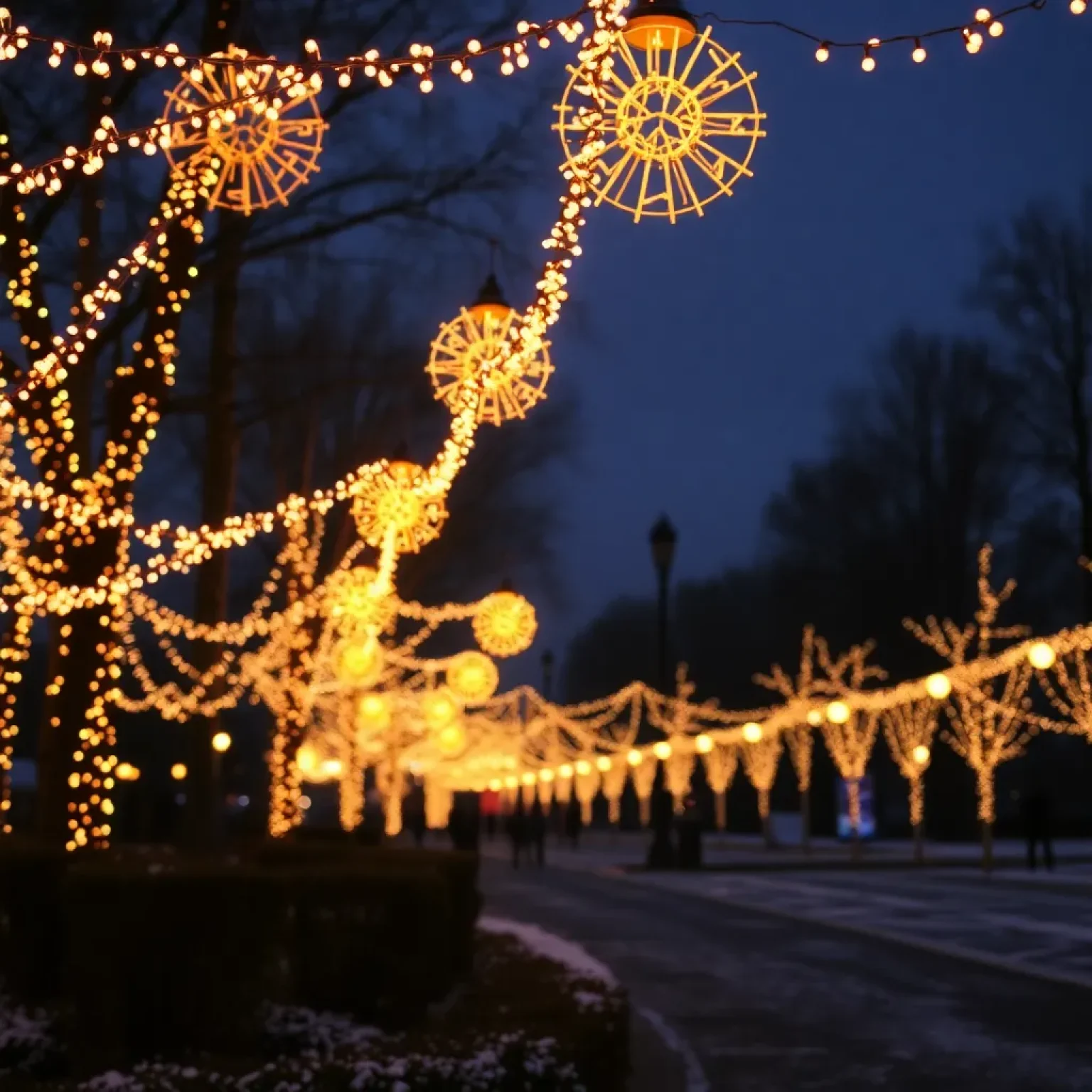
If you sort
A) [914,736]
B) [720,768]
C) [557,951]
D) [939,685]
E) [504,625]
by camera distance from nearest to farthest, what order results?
1. [557,951]
2. [504,625]
3. [939,685]
4. [914,736]
5. [720,768]

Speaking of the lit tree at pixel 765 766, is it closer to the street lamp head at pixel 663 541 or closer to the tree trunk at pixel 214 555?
the street lamp head at pixel 663 541

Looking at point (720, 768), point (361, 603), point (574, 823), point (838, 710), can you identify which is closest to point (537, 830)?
point (838, 710)

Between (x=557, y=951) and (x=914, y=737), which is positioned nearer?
(x=557, y=951)

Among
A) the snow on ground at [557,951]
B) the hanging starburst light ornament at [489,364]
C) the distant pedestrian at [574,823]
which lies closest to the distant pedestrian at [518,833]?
the distant pedestrian at [574,823]

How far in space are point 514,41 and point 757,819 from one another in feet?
183

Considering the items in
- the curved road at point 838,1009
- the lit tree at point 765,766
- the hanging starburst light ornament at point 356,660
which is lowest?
the curved road at point 838,1009

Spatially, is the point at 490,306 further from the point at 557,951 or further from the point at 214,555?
the point at 214,555

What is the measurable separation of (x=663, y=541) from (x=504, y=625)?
9383 mm

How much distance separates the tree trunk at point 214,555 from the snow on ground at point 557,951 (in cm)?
552

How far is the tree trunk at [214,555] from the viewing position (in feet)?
56.6

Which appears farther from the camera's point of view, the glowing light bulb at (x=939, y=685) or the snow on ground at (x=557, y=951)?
the glowing light bulb at (x=939, y=685)

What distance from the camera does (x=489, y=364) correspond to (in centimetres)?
777

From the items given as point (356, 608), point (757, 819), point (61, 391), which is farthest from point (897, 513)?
point (61, 391)

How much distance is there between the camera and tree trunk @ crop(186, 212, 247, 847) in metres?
17.3
